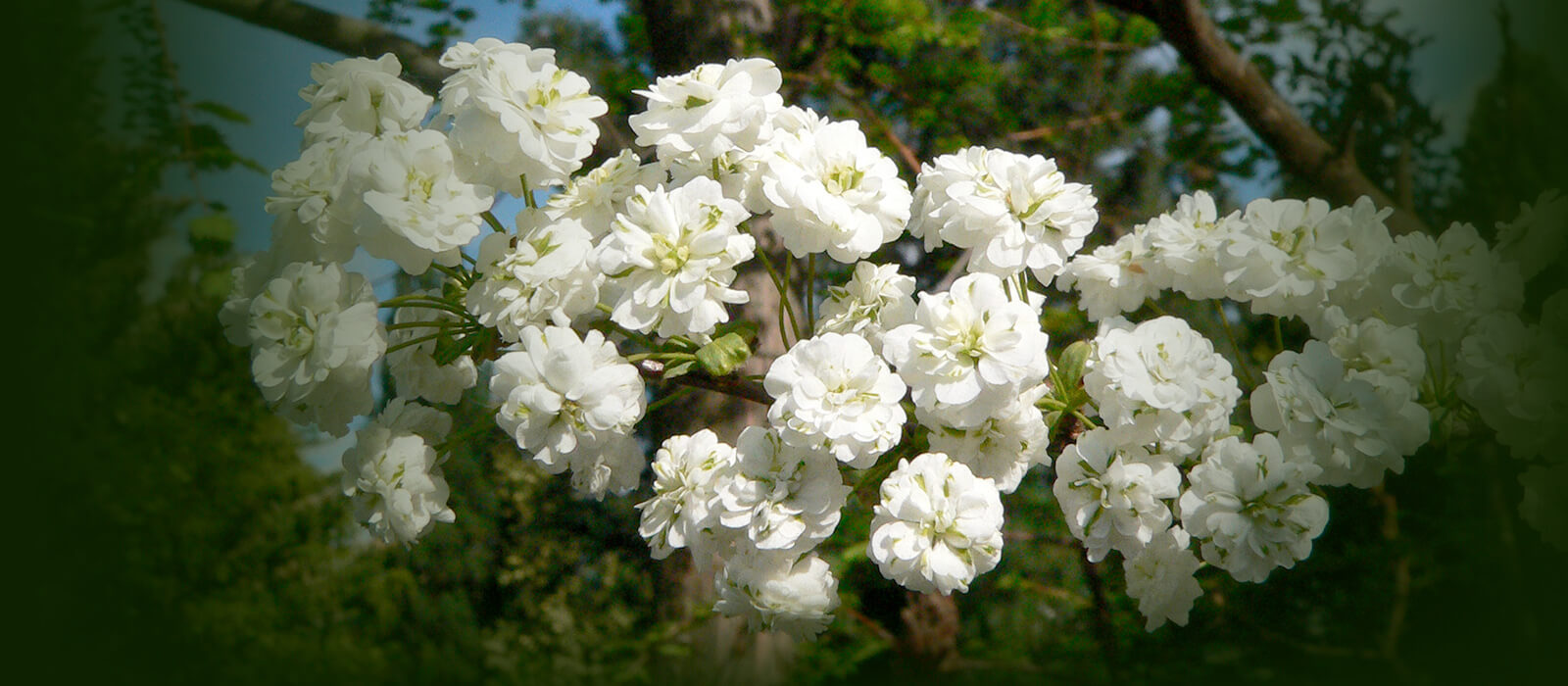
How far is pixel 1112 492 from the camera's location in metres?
0.77

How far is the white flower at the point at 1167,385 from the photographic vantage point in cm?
75

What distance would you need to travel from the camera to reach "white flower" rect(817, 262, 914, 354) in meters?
0.88

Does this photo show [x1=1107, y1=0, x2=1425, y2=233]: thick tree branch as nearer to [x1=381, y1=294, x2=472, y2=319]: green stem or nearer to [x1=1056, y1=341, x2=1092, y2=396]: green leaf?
[x1=1056, y1=341, x2=1092, y2=396]: green leaf

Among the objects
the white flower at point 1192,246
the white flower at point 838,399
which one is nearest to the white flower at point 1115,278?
the white flower at point 1192,246

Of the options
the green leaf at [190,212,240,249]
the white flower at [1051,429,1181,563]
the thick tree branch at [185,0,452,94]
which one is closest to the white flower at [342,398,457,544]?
the white flower at [1051,429,1181,563]

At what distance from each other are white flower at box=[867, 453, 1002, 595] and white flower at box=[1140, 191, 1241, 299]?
335 millimetres

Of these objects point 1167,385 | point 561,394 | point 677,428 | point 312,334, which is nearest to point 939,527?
point 1167,385

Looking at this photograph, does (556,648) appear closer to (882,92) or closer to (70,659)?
(70,659)

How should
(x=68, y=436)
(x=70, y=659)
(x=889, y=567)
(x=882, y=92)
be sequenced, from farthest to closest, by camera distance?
1. (x=68, y=436)
2. (x=882, y=92)
3. (x=70, y=659)
4. (x=889, y=567)

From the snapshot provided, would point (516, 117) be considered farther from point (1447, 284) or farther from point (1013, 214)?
point (1447, 284)

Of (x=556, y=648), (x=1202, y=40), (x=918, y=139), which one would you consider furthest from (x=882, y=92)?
(x=556, y=648)

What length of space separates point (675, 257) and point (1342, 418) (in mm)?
542

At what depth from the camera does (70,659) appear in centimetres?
286

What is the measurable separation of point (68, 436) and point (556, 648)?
2.37 m
